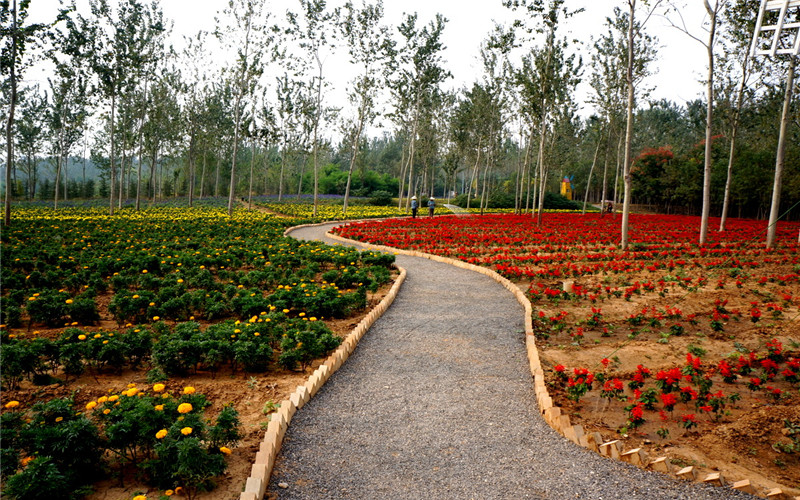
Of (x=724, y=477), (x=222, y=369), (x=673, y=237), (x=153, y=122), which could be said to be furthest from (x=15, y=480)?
(x=153, y=122)

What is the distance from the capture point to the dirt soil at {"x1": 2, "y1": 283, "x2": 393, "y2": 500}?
346cm

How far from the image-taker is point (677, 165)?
43.7 m

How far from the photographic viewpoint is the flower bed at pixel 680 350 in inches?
172

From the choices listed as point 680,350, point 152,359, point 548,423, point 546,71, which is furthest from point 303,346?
point 546,71

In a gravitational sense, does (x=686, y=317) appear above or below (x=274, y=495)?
above

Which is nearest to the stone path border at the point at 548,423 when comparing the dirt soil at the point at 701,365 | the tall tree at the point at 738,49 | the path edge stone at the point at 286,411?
the path edge stone at the point at 286,411

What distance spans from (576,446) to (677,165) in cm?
4752

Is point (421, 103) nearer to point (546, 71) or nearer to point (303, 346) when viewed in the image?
point (546, 71)

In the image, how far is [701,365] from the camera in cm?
590

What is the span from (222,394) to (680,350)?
20.5 ft

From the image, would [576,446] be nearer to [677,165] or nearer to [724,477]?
[724,477]

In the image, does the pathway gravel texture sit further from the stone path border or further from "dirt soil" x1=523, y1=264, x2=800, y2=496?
"dirt soil" x1=523, y1=264, x2=800, y2=496

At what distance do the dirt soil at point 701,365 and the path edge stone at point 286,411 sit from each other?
2744 mm

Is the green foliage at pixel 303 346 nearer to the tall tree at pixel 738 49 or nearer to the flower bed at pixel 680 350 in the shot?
the flower bed at pixel 680 350
